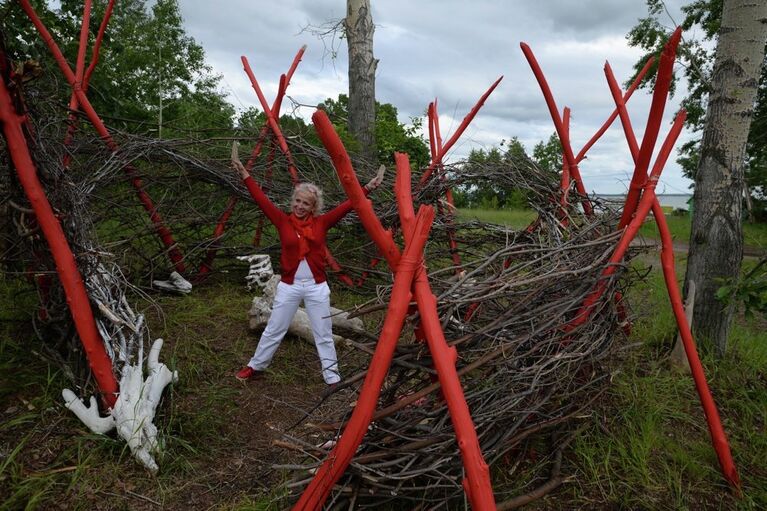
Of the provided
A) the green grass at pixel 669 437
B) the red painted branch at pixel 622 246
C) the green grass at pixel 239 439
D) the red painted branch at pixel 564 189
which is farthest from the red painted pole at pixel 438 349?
the red painted branch at pixel 564 189

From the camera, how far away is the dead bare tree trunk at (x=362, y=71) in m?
6.66

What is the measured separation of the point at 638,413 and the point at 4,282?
4.82 m

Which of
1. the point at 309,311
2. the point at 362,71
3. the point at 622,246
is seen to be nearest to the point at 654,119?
the point at 622,246

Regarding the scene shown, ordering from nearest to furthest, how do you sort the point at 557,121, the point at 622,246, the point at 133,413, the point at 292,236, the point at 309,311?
the point at 622,246, the point at 133,413, the point at 557,121, the point at 292,236, the point at 309,311

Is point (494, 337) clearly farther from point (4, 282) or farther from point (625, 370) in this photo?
point (4, 282)

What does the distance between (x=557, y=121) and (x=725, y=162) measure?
1246 mm

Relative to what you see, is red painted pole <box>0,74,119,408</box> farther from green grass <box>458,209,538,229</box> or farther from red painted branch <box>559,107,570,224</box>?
green grass <box>458,209,538,229</box>

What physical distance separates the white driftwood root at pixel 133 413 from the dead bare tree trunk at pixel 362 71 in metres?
4.74

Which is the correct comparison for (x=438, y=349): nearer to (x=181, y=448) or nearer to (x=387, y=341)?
(x=387, y=341)

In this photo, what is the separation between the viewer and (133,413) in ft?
7.56

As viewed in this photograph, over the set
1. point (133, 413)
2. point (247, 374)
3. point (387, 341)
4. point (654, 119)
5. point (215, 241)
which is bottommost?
point (247, 374)

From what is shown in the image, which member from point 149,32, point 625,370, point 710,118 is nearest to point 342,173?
point 625,370

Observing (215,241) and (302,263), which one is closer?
(302,263)

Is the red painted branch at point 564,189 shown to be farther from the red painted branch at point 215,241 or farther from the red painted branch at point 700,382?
the red painted branch at point 215,241
